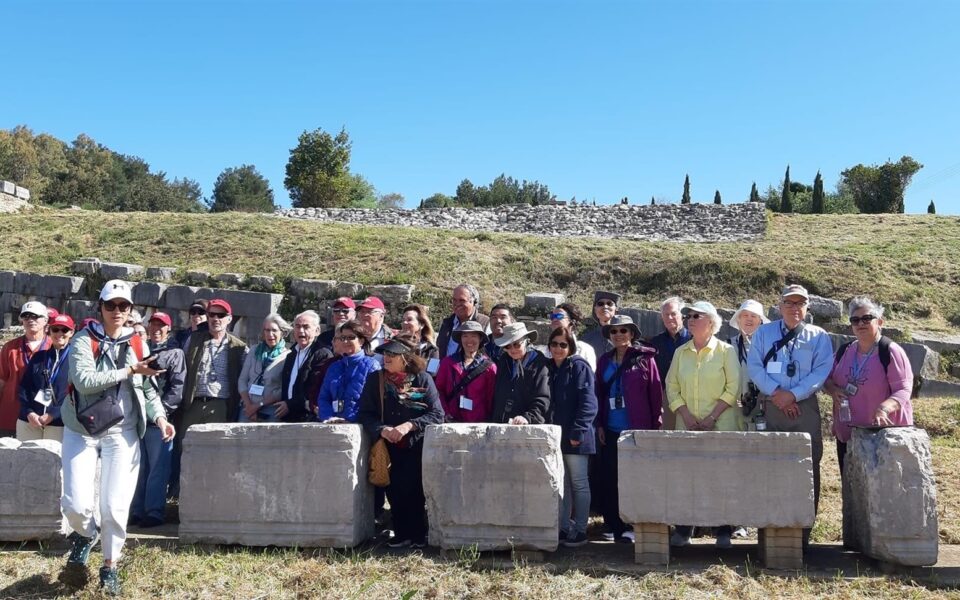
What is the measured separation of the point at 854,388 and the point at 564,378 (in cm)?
205

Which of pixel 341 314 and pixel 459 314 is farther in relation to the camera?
pixel 459 314

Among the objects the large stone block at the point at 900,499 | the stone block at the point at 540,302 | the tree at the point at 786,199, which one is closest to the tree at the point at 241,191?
the tree at the point at 786,199

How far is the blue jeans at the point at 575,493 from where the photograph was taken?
5.49m

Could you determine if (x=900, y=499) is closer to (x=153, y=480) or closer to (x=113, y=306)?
(x=113, y=306)

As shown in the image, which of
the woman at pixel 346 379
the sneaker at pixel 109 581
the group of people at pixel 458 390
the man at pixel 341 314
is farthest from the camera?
the man at pixel 341 314

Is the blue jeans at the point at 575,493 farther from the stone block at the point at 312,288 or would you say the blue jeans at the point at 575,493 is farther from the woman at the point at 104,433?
the stone block at the point at 312,288

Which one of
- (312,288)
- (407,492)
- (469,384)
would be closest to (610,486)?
(469,384)

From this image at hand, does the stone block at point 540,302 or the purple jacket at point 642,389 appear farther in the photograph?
the stone block at point 540,302

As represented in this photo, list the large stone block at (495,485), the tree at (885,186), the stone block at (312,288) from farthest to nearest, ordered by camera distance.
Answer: the tree at (885,186) → the stone block at (312,288) → the large stone block at (495,485)

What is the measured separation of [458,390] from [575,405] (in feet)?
3.04

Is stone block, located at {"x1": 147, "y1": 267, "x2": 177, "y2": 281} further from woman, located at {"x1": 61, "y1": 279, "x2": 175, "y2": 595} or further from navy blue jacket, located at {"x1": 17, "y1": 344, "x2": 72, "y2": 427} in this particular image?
woman, located at {"x1": 61, "y1": 279, "x2": 175, "y2": 595}

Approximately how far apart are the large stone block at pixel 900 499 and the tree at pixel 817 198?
106 feet

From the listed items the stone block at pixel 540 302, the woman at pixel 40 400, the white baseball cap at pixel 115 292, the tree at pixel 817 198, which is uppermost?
the tree at pixel 817 198

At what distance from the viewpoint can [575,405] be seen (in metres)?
5.57
